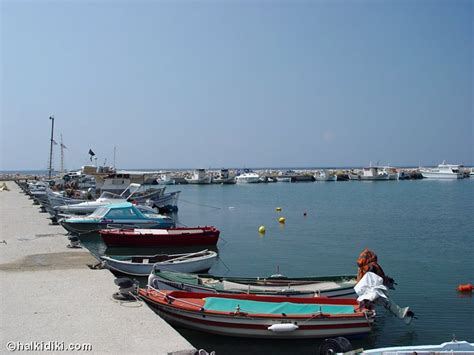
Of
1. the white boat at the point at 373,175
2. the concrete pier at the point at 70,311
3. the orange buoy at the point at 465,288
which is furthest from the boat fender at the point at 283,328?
the white boat at the point at 373,175

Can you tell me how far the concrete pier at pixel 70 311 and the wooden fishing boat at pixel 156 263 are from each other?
1.27 m

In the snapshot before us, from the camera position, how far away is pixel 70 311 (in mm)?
10125

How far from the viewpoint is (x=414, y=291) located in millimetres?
17047

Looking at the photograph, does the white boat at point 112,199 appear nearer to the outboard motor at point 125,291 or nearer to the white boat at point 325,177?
the outboard motor at point 125,291

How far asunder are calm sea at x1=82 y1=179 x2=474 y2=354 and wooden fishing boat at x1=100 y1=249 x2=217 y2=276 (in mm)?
1597

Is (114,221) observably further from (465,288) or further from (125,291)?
(465,288)

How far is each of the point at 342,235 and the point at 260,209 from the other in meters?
18.5

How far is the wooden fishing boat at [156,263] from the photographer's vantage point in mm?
16984

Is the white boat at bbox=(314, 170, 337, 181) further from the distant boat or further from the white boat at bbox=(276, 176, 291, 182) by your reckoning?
the distant boat

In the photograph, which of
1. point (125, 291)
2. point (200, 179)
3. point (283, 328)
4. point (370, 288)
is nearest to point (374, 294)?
point (370, 288)

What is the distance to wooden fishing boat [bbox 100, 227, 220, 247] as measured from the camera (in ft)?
76.5

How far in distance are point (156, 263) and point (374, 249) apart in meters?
13.0

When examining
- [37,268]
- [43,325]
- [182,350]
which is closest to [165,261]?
[37,268]

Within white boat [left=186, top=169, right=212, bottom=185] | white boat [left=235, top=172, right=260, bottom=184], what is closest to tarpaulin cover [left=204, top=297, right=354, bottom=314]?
white boat [left=186, top=169, right=212, bottom=185]
